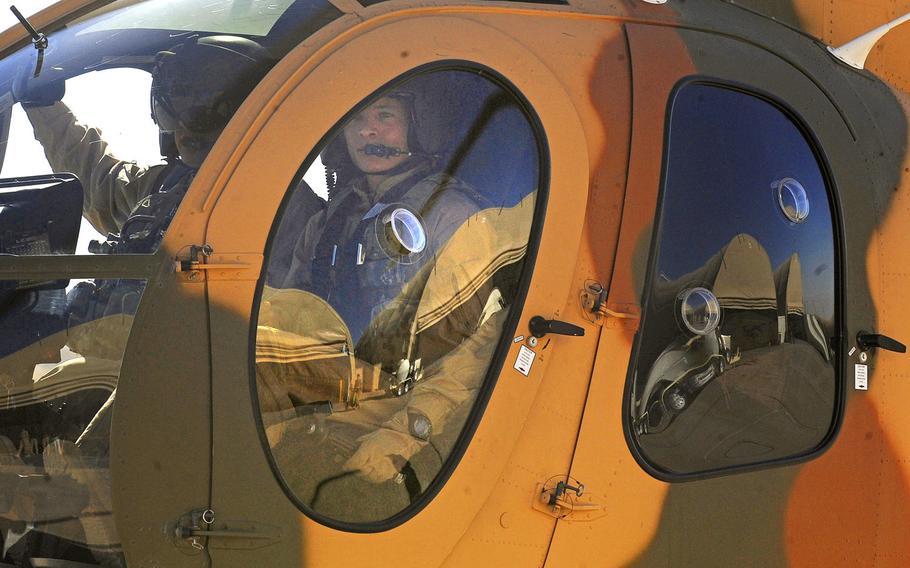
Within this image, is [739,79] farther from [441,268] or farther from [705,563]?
[705,563]

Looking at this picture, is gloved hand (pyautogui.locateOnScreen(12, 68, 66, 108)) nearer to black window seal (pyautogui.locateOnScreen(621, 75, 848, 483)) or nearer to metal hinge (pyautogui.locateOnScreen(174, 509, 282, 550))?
metal hinge (pyautogui.locateOnScreen(174, 509, 282, 550))

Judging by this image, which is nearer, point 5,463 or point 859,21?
point 5,463

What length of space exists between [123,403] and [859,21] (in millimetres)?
2909

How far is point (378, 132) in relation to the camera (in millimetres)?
2650

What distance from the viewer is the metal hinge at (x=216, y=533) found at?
91.1 inches

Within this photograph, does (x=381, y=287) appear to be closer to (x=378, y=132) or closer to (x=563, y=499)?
(x=378, y=132)

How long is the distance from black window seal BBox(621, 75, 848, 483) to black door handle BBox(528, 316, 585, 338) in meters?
0.23

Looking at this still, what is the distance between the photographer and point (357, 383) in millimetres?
2582

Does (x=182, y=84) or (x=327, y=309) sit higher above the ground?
(x=182, y=84)

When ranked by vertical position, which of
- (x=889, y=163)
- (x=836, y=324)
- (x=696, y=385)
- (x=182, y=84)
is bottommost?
(x=696, y=385)

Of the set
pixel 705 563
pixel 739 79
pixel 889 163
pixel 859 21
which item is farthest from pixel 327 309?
pixel 859 21

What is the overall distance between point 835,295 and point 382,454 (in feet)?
5.33

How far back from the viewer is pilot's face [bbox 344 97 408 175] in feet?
8.54

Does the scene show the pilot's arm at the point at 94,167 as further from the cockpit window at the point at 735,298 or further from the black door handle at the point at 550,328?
the cockpit window at the point at 735,298
